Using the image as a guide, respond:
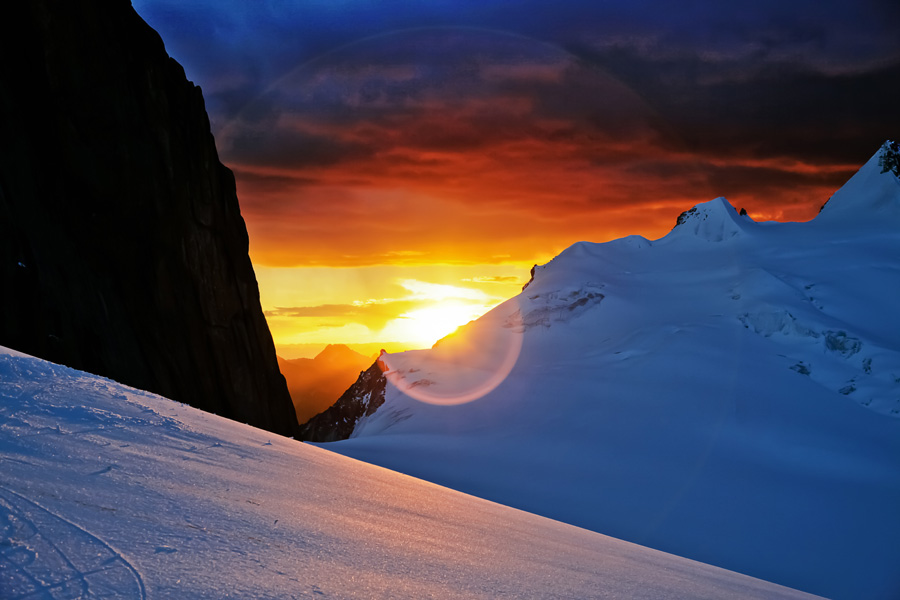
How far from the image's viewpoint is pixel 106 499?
2881 mm

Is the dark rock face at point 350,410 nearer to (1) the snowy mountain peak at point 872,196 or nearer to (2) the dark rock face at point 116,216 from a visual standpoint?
(2) the dark rock face at point 116,216

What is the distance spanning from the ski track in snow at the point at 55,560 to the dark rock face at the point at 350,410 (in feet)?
130

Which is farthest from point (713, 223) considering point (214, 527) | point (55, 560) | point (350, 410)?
point (55, 560)

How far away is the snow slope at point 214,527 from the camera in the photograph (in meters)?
2.28

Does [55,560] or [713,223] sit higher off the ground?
[713,223]

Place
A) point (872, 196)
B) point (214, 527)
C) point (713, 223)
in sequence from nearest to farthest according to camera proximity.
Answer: point (214, 527) → point (713, 223) → point (872, 196)

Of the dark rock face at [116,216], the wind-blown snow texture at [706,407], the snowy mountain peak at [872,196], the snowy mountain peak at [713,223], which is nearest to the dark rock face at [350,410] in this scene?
the wind-blown snow texture at [706,407]

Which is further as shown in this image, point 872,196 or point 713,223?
point 872,196

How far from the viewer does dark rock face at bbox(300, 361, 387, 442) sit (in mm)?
44031

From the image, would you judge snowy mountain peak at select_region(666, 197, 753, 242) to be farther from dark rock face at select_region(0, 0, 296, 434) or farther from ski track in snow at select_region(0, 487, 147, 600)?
ski track in snow at select_region(0, 487, 147, 600)

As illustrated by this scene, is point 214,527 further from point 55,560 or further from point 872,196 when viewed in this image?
point 872,196

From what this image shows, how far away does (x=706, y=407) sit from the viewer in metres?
28.1

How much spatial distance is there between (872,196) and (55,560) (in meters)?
70.4

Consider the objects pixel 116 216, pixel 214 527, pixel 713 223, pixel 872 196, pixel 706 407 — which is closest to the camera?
pixel 214 527
